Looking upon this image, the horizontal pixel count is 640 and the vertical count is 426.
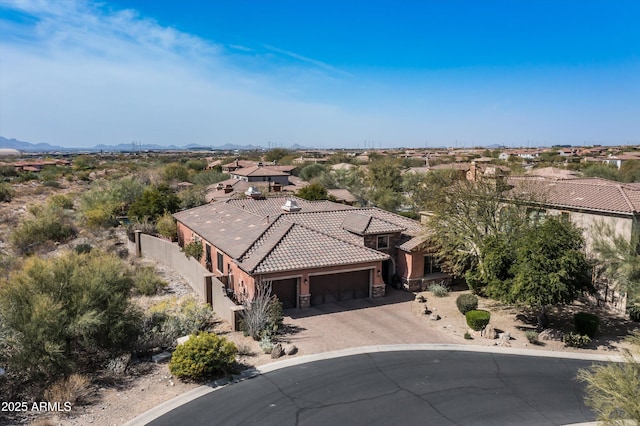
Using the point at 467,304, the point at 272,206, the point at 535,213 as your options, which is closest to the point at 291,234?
the point at 272,206

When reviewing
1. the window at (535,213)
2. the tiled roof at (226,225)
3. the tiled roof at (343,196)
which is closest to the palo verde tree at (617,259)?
the window at (535,213)

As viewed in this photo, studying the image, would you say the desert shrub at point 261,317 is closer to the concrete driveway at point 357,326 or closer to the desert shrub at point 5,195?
the concrete driveway at point 357,326

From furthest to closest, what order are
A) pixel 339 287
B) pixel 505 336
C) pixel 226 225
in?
pixel 226 225
pixel 339 287
pixel 505 336

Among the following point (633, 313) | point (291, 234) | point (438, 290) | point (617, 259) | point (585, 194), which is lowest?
point (438, 290)

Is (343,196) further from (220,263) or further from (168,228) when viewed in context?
(220,263)

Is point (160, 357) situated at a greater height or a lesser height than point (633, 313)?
lesser

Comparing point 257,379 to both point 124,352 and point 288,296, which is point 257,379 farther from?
point 288,296

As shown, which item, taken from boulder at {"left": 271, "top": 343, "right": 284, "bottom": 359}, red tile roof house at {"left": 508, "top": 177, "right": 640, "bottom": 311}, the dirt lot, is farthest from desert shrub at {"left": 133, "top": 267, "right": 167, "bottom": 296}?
red tile roof house at {"left": 508, "top": 177, "right": 640, "bottom": 311}

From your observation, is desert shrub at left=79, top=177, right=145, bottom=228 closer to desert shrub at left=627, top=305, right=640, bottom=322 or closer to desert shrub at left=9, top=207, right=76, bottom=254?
desert shrub at left=9, top=207, right=76, bottom=254
